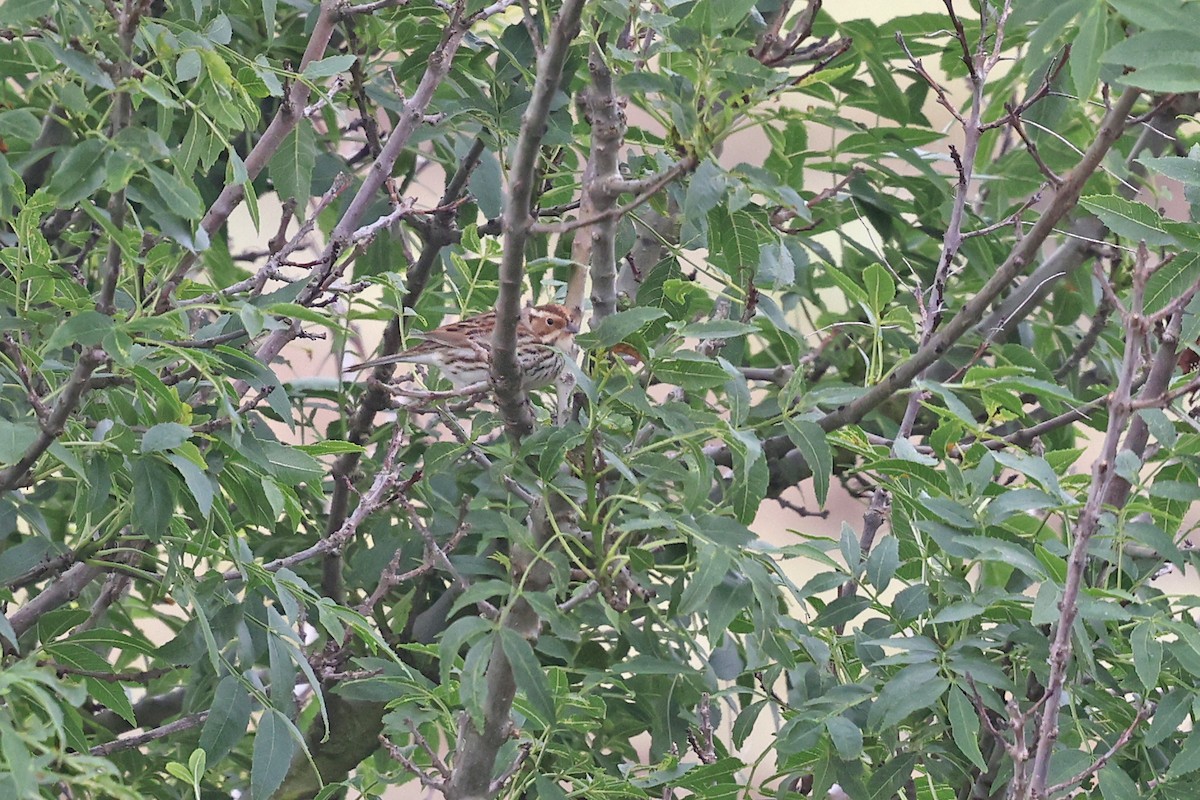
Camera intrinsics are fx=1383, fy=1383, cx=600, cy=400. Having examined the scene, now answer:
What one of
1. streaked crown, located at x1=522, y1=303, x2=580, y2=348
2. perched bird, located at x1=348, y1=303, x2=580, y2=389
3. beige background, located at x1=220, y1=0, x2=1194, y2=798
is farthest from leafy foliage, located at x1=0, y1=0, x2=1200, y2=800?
beige background, located at x1=220, y1=0, x2=1194, y2=798

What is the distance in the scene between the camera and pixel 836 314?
4086mm

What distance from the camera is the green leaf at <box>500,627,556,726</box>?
210cm

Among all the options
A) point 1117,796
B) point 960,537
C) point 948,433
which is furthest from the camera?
point 948,433

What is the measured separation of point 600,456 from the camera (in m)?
2.41

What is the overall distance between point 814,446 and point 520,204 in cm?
65

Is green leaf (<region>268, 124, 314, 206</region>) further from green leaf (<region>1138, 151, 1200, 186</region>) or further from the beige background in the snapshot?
the beige background

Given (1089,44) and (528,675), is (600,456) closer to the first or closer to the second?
(528,675)

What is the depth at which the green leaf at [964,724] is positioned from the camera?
90.0 inches

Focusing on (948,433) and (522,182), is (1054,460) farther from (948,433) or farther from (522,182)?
(522,182)

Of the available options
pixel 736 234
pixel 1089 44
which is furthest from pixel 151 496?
pixel 1089 44

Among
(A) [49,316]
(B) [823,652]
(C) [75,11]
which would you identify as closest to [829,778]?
(B) [823,652]

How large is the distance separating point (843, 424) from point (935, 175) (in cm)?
134

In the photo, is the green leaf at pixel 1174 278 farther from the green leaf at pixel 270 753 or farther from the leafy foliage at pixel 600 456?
the green leaf at pixel 270 753

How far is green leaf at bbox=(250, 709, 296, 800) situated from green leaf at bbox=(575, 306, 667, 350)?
851mm
